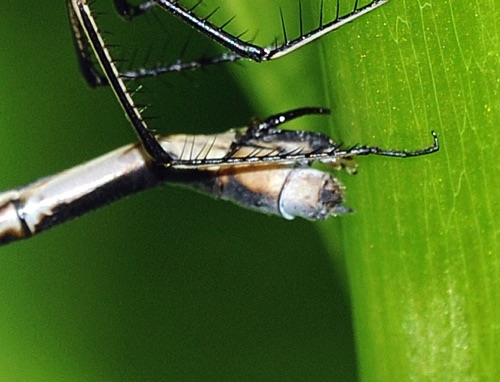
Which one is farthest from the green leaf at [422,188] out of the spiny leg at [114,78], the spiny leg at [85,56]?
the spiny leg at [85,56]

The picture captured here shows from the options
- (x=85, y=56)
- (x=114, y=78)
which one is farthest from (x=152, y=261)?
(x=114, y=78)

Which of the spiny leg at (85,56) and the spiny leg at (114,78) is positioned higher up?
the spiny leg at (85,56)

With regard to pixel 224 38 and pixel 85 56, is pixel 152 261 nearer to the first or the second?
pixel 85 56

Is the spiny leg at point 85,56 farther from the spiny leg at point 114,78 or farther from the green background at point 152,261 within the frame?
the spiny leg at point 114,78

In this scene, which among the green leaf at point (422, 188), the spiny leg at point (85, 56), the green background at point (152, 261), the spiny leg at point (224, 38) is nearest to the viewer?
the green leaf at point (422, 188)

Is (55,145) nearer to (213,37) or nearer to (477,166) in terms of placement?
(213,37)

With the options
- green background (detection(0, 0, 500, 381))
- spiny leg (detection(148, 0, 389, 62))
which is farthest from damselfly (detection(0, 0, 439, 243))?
green background (detection(0, 0, 500, 381))

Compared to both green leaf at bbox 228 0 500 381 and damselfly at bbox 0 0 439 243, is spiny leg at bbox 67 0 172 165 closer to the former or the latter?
damselfly at bbox 0 0 439 243

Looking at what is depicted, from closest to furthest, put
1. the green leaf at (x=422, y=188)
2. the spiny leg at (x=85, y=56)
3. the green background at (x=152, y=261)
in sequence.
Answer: the green leaf at (x=422, y=188)
the spiny leg at (x=85, y=56)
the green background at (x=152, y=261)
